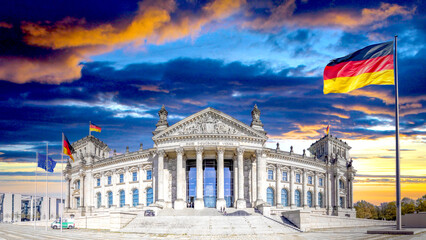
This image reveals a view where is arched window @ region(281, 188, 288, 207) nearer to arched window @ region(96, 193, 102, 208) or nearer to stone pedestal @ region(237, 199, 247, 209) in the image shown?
stone pedestal @ region(237, 199, 247, 209)

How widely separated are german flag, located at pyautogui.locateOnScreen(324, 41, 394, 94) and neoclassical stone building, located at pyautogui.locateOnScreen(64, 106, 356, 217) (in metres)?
40.6

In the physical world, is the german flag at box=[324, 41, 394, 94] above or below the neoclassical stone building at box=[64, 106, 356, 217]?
above

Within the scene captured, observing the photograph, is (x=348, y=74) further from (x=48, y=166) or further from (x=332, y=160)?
(x=332, y=160)

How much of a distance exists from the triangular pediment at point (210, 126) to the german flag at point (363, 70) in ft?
136

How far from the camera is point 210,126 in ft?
249

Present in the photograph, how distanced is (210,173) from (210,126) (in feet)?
35.4

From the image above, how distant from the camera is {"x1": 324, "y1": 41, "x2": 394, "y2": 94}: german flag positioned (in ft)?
108

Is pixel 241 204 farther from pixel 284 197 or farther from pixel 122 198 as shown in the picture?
pixel 122 198

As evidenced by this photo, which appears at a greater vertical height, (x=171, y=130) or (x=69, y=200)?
(x=171, y=130)

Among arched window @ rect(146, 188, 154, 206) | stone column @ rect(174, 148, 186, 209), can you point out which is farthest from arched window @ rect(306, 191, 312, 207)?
arched window @ rect(146, 188, 154, 206)

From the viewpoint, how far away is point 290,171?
92.7 metres

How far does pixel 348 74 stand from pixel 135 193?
66.9 meters

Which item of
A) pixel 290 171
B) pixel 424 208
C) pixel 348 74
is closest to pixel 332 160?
pixel 290 171

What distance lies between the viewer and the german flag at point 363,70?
33.0 m
